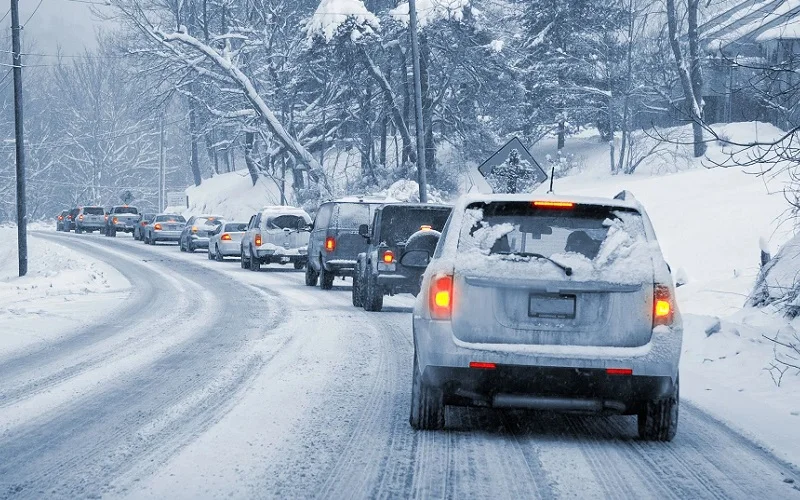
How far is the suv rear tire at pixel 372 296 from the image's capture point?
59.6ft

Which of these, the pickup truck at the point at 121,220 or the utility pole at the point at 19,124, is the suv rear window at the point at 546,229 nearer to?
the utility pole at the point at 19,124

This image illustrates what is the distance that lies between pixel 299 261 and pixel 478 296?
25166 mm

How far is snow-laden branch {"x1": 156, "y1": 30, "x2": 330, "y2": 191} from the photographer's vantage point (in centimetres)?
4531

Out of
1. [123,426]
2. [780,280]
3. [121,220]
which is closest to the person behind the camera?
[123,426]

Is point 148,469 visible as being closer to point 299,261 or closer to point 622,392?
point 622,392

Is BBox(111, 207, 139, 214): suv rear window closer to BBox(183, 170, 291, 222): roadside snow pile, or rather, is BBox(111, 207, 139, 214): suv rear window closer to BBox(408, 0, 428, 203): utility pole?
BBox(183, 170, 291, 222): roadside snow pile

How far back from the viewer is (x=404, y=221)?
1830cm

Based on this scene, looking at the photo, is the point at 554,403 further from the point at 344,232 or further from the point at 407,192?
the point at 407,192

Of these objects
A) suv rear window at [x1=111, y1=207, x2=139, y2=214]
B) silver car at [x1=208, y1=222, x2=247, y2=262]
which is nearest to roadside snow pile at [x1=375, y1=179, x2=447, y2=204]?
silver car at [x1=208, y1=222, x2=247, y2=262]

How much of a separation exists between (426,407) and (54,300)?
14.6 metres

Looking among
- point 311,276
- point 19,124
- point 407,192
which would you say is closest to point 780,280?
point 311,276

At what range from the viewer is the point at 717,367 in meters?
11.4

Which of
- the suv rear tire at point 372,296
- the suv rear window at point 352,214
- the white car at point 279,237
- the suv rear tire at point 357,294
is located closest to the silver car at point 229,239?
the white car at point 279,237

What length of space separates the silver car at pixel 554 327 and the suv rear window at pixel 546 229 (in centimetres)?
2
